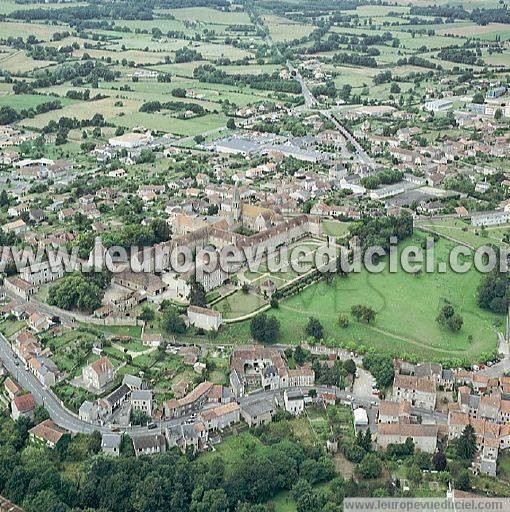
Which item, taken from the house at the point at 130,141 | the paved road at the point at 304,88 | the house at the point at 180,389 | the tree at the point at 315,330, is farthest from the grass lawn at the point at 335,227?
the paved road at the point at 304,88

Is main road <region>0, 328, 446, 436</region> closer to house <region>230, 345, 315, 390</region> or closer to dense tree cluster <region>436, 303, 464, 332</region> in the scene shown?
house <region>230, 345, 315, 390</region>

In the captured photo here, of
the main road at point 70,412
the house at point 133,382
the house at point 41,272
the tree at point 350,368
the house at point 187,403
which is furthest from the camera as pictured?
the house at point 41,272

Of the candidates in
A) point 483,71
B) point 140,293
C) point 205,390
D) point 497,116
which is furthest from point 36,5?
point 205,390

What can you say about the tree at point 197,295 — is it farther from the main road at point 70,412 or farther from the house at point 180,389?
the main road at point 70,412

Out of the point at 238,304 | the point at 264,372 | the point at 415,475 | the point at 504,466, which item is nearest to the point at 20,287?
the point at 238,304

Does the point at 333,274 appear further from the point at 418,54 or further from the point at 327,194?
the point at 418,54

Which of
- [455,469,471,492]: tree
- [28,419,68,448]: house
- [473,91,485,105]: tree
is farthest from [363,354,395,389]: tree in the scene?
[473,91,485,105]: tree
